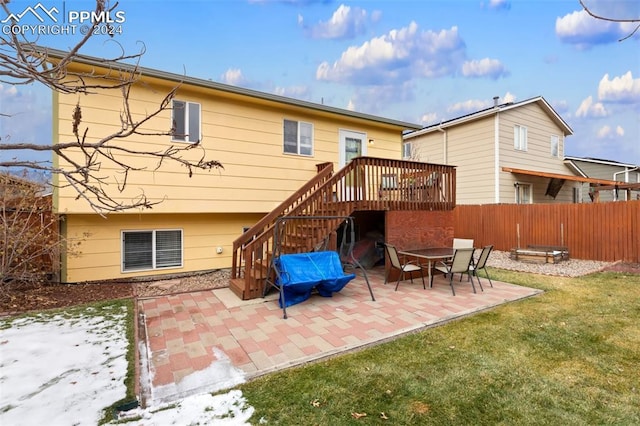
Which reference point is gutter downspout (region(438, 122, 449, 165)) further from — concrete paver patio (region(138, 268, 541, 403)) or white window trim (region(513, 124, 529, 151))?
concrete paver patio (region(138, 268, 541, 403))

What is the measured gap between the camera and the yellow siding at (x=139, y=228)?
6.59 metres

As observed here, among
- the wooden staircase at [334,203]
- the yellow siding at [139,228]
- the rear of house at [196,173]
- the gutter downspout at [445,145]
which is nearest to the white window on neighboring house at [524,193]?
the gutter downspout at [445,145]

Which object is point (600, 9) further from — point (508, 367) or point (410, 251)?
point (410, 251)

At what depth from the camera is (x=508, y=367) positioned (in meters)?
3.24

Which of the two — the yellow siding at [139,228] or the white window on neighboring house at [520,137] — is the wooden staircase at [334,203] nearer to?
the yellow siding at [139,228]

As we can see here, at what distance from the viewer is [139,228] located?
7.17 metres

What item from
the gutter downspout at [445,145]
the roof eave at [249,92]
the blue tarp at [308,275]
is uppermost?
the gutter downspout at [445,145]

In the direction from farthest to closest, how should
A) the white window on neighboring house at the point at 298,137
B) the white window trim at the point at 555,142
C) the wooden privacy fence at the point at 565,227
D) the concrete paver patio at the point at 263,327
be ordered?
the white window trim at the point at 555,142 < the wooden privacy fence at the point at 565,227 < the white window on neighboring house at the point at 298,137 < the concrete paver patio at the point at 263,327

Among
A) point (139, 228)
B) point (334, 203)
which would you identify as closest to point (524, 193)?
point (334, 203)

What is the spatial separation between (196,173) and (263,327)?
4.42m

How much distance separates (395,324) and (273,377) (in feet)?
6.70

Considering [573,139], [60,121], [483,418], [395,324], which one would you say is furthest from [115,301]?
[573,139]

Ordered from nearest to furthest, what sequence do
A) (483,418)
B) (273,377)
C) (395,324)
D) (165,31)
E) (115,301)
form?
(483,418) → (273,377) → (395,324) → (115,301) → (165,31)

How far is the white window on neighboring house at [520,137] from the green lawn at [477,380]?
11111 mm
